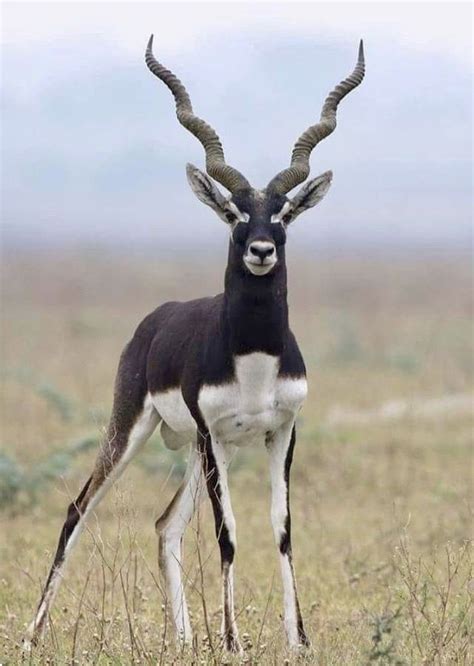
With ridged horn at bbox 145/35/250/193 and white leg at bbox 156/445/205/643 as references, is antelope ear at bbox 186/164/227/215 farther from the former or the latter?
white leg at bbox 156/445/205/643

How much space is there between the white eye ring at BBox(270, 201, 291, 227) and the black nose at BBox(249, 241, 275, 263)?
30 centimetres

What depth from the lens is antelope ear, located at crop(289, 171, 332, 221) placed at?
8.66 meters

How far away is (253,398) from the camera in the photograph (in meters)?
8.40

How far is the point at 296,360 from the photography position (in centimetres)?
859

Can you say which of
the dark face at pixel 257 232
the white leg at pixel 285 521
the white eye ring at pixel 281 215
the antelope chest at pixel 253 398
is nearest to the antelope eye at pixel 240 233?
the dark face at pixel 257 232

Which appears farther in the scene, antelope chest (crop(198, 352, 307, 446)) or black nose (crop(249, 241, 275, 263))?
antelope chest (crop(198, 352, 307, 446))

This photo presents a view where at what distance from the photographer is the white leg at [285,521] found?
847cm

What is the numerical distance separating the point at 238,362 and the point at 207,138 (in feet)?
4.45

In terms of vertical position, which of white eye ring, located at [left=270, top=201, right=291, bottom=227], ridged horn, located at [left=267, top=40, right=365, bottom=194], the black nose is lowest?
the black nose

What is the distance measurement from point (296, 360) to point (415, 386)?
50.7 ft

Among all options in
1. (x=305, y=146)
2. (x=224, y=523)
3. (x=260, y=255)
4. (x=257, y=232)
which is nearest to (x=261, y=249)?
(x=260, y=255)

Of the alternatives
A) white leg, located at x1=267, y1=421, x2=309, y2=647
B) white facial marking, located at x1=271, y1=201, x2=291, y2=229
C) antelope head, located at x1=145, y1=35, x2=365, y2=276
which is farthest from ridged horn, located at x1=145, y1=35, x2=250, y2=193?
white leg, located at x1=267, y1=421, x2=309, y2=647

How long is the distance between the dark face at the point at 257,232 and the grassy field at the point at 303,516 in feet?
4.18

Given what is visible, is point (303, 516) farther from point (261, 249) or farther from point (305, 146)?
point (261, 249)
